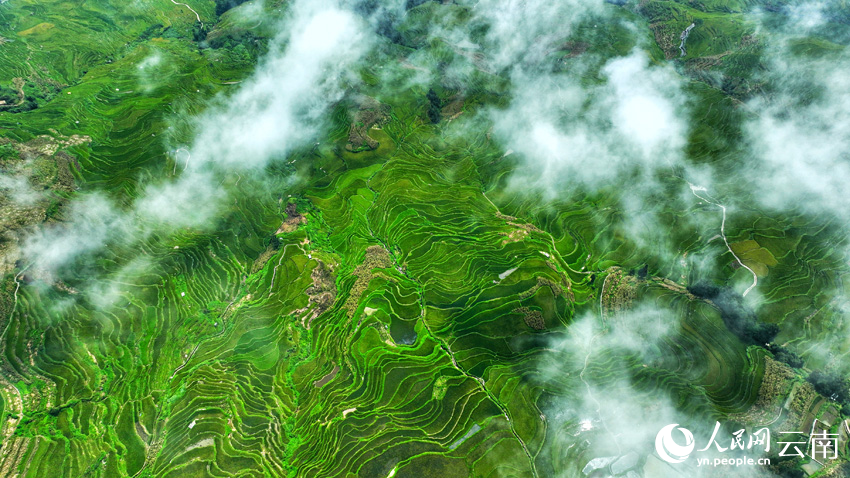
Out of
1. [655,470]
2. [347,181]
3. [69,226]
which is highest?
[69,226]

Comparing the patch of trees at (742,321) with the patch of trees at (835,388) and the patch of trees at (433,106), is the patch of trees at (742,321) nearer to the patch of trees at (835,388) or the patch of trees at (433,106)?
the patch of trees at (835,388)

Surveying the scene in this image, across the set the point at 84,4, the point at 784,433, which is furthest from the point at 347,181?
the point at 84,4

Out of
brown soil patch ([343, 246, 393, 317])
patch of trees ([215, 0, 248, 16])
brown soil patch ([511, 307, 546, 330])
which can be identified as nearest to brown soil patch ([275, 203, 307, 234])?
brown soil patch ([343, 246, 393, 317])

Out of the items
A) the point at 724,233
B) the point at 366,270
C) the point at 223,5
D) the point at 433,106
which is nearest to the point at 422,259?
the point at 366,270

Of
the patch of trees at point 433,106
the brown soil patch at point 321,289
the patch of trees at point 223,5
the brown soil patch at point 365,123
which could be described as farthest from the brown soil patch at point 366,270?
the patch of trees at point 223,5

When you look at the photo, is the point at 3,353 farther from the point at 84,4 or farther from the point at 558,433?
the point at 84,4

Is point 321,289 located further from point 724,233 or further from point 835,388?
point 835,388

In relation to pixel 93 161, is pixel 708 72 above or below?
below
